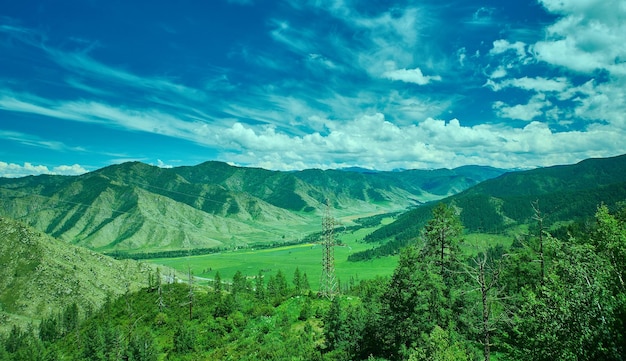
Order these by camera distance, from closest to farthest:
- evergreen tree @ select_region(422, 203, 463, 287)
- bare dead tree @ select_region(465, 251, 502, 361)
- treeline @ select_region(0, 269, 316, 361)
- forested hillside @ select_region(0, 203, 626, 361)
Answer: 1. forested hillside @ select_region(0, 203, 626, 361)
2. bare dead tree @ select_region(465, 251, 502, 361)
3. evergreen tree @ select_region(422, 203, 463, 287)
4. treeline @ select_region(0, 269, 316, 361)

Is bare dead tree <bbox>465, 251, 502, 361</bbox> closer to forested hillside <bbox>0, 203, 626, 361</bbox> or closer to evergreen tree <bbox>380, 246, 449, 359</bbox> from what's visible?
forested hillside <bbox>0, 203, 626, 361</bbox>

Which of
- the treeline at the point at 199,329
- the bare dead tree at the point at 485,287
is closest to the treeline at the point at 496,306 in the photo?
the bare dead tree at the point at 485,287

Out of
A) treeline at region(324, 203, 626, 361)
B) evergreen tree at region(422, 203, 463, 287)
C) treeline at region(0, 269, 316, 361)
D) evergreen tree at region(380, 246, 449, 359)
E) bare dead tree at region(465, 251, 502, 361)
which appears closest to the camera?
treeline at region(324, 203, 626, 361)

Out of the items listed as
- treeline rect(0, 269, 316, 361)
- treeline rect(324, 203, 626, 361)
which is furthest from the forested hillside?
treeline rect(0, 269, 316, 361)

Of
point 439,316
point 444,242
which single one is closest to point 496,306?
point 444,242

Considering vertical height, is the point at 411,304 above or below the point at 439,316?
above

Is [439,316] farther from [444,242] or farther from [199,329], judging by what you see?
[199,329]

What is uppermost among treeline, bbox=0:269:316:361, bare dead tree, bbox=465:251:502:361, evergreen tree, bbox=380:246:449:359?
bare dead tree, bbox=465:251:502:361

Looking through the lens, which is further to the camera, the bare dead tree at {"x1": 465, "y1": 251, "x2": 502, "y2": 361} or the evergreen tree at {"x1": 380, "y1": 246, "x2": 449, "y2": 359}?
the evergreen tree at {"x1": 380, "y1": 246, "x2": 449, "y2": 359}

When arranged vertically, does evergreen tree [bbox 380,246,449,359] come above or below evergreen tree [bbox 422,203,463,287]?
below
